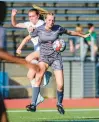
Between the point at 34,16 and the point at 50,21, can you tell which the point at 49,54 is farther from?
the point at 34,16

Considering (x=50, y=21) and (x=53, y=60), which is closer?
(x=50, y=21)

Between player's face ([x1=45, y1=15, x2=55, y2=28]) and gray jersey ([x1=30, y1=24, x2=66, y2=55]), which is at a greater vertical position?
player's face ([x1=45, y1=15, x2=55, y2=28])

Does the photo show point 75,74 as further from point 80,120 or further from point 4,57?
point 4,57

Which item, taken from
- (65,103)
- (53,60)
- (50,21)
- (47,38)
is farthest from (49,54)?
(65,103)

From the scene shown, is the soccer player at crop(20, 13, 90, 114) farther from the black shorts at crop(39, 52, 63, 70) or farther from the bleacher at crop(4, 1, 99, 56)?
the bleacher at crop(4, 1, 99, 56)

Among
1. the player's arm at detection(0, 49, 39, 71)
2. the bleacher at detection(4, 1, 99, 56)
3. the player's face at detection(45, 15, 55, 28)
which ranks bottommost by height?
the bleacher at detection(4, 1, 99, 56)

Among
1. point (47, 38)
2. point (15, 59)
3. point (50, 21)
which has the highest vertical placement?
point (15, 59)

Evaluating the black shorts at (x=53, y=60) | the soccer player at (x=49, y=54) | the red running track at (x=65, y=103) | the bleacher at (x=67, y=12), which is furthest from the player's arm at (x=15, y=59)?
the bleacher at (x=67, y=12)

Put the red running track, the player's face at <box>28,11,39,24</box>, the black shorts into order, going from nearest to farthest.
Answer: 1. the black shorts
2. the player's face at <box>28,11,39,24</box>
3. the red running track

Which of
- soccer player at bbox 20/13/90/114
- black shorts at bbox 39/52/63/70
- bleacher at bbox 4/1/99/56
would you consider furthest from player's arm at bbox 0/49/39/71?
bleacher at bbox 4/1/99/56

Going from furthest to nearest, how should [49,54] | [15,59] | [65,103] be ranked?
1. [65,103]
2. [49,54]
3. [15,59]

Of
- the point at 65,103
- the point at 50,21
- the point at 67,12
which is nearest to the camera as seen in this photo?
the point at 50,21

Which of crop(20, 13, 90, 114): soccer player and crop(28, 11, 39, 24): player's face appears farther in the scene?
crop(28, 11, 39, 24): player's face

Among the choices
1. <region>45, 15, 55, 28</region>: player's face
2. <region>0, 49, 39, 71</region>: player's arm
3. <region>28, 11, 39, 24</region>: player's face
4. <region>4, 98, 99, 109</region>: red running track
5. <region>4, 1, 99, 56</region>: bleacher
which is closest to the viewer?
<region>0, 49, 39, 71</region>: player's arm
